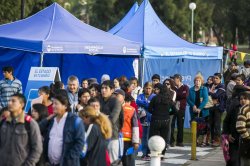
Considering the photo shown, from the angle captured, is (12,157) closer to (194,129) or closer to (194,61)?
(194,129)

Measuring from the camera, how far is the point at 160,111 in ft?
47.9

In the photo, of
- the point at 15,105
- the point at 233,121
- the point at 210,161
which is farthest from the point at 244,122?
the point at 210,161

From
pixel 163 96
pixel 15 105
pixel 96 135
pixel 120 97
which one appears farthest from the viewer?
pixel 163 96

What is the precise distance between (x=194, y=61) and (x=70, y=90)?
9738 mm

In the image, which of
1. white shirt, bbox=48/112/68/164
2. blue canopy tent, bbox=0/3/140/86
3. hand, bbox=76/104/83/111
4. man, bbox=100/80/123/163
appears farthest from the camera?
blue canopy tent, bbox=0/3/140/86

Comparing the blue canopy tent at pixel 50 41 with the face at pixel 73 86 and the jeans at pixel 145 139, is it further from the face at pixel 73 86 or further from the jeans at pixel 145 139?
the face at pixel 73 86

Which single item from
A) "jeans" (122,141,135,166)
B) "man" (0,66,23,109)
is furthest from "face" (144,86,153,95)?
"jeans" (122,141,135,166)

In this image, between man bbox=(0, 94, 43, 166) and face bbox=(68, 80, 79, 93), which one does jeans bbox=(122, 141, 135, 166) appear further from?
man bbox=(0, 94, 43, 166)

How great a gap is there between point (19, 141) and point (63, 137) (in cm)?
64

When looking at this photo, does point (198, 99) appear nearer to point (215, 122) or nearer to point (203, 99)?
point (203, 99)

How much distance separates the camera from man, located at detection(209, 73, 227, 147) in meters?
17.8

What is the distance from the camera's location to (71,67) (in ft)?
70.1

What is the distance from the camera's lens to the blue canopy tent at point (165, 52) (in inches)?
790

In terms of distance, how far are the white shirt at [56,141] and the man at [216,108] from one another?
31.7 feet
